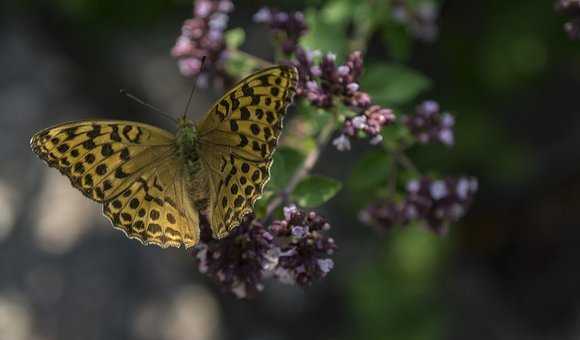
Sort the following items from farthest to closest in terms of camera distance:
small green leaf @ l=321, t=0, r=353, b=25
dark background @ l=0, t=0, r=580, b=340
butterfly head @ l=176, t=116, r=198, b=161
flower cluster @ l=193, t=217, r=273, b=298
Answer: dark background @ l=0, t=0, r=580, b=340 < small green leaf @ l=321, t=0, r=353, b=25 < butterfly head @ l=176, t=116, r=198, b=161 < flower cluster @ l=193, t=217, r=273, b=298

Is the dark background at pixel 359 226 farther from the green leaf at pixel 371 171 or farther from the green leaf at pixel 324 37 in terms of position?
the green leaf at pixel 324 37

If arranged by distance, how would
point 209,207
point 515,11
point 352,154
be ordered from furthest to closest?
point 352,154 < point 515,11 < point 209,207

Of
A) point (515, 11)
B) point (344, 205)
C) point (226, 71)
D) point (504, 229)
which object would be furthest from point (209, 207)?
point (504, 229)

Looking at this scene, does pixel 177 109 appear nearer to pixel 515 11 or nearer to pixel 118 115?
pixel 118 115

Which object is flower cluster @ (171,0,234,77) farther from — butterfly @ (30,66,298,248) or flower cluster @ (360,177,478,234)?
flower cluster @ (360,177,478,234)

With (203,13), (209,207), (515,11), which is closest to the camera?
(209,207)

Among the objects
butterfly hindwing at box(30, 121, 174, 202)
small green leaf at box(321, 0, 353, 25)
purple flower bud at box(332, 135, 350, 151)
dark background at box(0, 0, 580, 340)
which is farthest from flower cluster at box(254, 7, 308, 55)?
dark background at box(0, 0, 580, 340)

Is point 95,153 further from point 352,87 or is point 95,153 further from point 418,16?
point 418,16

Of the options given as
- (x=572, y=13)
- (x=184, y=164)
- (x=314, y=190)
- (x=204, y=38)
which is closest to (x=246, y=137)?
(x=184, y=164)
